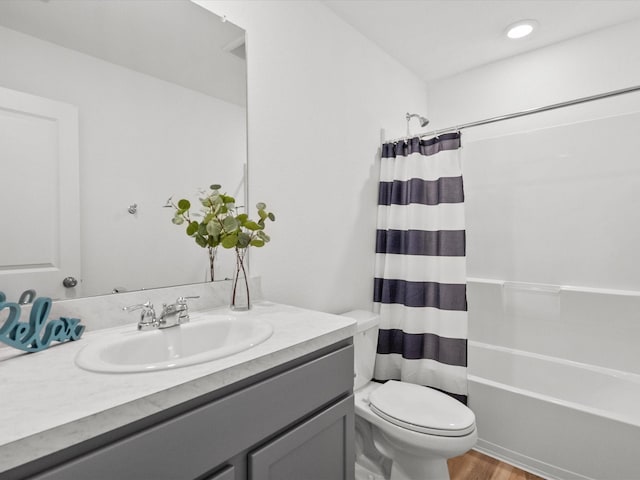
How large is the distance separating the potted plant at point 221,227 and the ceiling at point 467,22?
1.31 metres

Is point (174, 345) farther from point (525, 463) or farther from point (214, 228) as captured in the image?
point (525, 463)

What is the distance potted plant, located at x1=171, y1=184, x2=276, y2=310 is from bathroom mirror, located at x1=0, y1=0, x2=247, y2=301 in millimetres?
37

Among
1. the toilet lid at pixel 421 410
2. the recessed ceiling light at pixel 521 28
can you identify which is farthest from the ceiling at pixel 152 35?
the recessed ceiling light at pixel 521 28

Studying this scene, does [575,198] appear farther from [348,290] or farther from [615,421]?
[348,290]

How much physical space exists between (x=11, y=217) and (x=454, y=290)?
179 cm

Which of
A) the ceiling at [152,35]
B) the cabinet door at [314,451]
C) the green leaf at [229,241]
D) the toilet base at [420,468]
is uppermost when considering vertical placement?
the ceiling at [152,35]

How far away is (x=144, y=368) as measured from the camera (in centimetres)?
72

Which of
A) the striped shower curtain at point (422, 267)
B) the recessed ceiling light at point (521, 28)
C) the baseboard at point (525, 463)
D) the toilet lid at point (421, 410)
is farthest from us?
the recessed ceiling light at point (521, 28)

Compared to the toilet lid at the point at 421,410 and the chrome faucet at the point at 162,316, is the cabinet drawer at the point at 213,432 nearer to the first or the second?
the chrome faucet at the point at 162,316

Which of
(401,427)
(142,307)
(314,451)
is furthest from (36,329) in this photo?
(401,427)

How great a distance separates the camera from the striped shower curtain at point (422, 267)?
1.78 metres

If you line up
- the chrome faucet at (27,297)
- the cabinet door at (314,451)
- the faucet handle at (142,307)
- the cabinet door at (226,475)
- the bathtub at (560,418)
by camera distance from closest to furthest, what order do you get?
the cabinet door at (226,475) → the cabinet door at (314,451) → the chrome faucet at (27,297) → the faucet handle at (142,307) → the bathtub at (560,418)

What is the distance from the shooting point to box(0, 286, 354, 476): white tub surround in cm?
51

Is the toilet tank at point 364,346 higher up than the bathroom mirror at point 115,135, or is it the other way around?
the bathroom mirror at point 115,135
